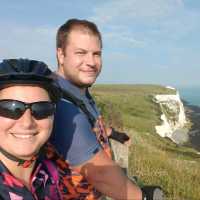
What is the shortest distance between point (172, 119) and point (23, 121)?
306ft

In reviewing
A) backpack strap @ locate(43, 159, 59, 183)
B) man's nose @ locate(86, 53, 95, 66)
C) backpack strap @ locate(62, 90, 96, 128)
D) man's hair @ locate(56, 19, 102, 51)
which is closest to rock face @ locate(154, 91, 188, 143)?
man's nose @ locate(86, 53, 95, 66)

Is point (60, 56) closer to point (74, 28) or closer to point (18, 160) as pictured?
point (74, 28)

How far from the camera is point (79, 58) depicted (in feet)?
13.4

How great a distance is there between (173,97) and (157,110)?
2105 cm

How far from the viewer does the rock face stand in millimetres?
81694

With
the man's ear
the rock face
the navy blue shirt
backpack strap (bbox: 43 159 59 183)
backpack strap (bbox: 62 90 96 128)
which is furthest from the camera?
the rock face

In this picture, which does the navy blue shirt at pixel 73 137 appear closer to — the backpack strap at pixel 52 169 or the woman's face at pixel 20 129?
the backpack strap at pixel 52 169

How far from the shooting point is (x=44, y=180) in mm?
2723

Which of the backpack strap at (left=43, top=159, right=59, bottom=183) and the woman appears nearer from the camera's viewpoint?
the woman

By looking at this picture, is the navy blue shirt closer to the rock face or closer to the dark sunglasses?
the dark sunglasses

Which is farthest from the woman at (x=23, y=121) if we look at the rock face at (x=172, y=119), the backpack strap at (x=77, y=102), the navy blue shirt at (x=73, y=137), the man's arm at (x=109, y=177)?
the rock face at (x=172, y=119)

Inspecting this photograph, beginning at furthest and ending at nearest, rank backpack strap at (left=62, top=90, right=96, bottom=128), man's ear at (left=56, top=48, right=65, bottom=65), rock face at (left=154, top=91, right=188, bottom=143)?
rock face at (left=154, top=91, right=188, bottom=143) → man's ear at (left=56, top=48, right=65, bottom=65) → backpack strap at (left=62, top=90, right=96, bottom=128)

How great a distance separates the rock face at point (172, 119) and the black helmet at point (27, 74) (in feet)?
230

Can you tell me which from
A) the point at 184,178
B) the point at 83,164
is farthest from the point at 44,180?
the point at 184,178
